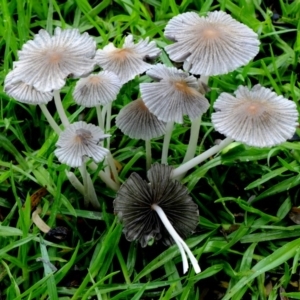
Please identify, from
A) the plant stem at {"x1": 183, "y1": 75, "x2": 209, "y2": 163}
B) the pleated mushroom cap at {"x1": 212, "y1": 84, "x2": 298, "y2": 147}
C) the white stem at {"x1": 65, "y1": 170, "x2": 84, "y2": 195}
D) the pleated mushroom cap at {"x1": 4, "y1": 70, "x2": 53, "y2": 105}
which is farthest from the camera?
the white stem at {"x1": 65, "y1": 170, "x2": 84, "y2": 195}

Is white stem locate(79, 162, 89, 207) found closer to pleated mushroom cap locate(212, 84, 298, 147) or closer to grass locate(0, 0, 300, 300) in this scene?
grass locate(0, 0, 300, 300)

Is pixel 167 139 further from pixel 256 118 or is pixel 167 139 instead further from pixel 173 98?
pixel 256 118

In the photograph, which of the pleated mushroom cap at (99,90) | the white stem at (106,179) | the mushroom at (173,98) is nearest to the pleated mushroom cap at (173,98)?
the mushroom at (173,98)

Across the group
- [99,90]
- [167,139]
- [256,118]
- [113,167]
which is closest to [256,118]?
[256,118]

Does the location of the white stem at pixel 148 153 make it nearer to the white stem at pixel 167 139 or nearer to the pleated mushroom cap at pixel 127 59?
the white stem at pixel 167 139

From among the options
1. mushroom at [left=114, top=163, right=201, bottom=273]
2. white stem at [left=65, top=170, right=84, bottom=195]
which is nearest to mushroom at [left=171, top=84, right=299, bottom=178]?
mushroom at [left=114, top=163, right=201, bottom=273]

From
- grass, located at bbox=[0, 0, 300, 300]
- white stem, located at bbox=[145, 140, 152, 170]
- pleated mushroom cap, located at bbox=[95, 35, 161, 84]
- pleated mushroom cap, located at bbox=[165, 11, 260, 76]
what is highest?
pleated mushroom cap, located at bbox=[165, 11, 260, 76]
